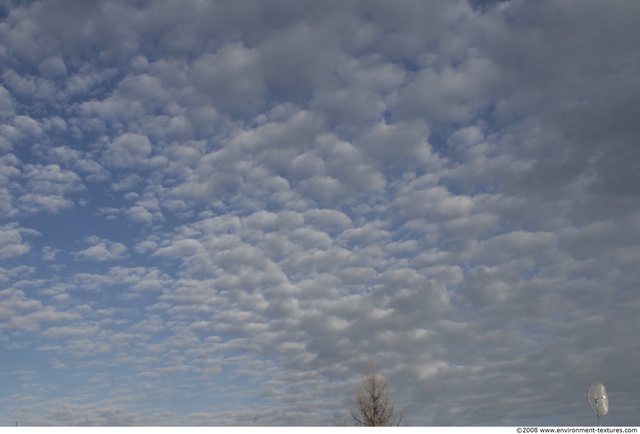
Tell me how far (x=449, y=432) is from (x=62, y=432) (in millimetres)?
14292

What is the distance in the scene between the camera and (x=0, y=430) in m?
21.6

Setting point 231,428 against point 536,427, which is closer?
point 231,428

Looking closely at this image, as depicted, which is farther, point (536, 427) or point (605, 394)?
point (605, 394)

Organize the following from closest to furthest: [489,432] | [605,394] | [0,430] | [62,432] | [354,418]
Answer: [0,430]
[62,432]
[489,432]
[605,394]
[354,418]

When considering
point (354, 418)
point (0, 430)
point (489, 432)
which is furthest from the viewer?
point (354, 418)

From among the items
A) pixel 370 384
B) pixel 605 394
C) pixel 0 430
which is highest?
pixel 370 384

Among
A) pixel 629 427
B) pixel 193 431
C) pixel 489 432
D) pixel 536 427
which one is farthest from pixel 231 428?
pixel 629 427

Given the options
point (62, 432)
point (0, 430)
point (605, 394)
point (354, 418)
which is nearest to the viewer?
point (0, 430)

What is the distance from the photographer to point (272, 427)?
24156 millimetres

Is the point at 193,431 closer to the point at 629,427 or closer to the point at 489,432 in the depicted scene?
the point at 489,432

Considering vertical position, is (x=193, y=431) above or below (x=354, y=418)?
below

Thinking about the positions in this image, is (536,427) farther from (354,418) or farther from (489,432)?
(354,418)

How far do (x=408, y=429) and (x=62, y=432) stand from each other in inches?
500

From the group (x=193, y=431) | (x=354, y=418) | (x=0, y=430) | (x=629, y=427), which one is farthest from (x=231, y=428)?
(x=354, y=418)
